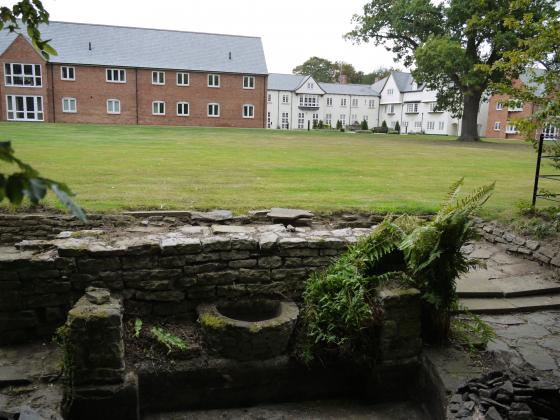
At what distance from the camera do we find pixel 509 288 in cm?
582

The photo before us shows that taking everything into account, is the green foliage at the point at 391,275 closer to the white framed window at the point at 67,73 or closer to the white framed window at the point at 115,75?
the white framed window at the point at 115,75

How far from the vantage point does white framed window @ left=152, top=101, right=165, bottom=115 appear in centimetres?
4050

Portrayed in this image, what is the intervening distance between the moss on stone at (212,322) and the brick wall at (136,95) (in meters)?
37.9

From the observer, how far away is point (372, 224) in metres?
7.28

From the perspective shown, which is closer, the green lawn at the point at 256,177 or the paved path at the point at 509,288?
the paved path at the point at 509,288

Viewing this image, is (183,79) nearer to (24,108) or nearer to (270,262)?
(24,108)

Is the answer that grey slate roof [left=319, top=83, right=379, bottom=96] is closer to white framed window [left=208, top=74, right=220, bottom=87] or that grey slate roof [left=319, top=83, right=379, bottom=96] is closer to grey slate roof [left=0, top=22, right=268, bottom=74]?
grey slate roof [left=0, top=22, right=268, bottom=74]

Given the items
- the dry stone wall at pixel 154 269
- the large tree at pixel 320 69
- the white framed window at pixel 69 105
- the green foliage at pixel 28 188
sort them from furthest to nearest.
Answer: the large tree at pixel 320 69 < the white framed window at pixel 69 105 < the dry stone wall at pixel 154 269 < the green foliage at pixel 28 188

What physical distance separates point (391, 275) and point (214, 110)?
129 feet

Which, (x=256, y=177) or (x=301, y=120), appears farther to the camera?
(x=301, y=120)

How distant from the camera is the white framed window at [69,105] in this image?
38094 millimetres

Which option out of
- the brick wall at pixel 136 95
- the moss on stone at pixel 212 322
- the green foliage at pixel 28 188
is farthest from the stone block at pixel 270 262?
the brick wall at pixel 136 95

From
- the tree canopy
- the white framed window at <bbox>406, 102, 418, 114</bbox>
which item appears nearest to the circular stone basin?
the white framed window at <bbox>406, 102, 418, 114</bbox>

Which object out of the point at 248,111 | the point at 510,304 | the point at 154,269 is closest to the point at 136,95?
the point at 248,111
